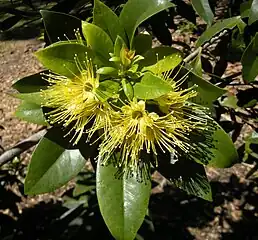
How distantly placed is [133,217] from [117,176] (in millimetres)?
106

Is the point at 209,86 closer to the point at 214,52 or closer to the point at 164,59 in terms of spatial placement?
the point at 164,59

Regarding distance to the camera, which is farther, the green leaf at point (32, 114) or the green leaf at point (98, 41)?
the green leaf at point (32, 114)

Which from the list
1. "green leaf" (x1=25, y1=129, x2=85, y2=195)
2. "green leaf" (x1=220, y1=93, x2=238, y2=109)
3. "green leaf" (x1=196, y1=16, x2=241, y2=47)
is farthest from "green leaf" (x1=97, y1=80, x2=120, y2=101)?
"green leaf" (x1=220, y1=93, x2=238, y2=109)

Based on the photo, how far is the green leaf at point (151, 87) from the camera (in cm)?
101

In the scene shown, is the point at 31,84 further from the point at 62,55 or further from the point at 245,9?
the point at 245,9

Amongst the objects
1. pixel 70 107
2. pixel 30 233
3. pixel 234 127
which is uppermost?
pixel 70 107

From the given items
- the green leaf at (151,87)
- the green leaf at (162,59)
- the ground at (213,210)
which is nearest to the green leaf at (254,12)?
the green leaf at (162,59)

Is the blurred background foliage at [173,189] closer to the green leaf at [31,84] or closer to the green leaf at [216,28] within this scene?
the green leaf at [216,28]

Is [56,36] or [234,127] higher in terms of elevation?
[56,36]

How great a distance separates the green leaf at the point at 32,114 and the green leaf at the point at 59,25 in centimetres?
21

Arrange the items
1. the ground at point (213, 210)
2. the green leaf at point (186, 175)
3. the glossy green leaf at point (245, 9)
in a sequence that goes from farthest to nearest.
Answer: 1. the ground at point (213, 210)
2. the glossy green leaf at point (245, 9)
3. the green leaf at point (186, 175)

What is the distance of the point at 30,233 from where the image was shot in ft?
8.42

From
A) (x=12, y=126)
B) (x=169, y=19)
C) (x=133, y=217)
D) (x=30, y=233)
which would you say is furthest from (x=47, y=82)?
(x=12, y=126)

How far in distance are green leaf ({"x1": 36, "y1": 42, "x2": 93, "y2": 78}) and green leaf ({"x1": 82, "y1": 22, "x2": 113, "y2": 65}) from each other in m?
0.02
